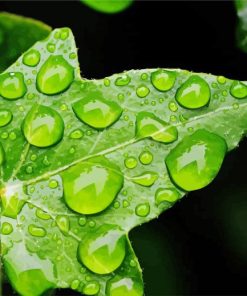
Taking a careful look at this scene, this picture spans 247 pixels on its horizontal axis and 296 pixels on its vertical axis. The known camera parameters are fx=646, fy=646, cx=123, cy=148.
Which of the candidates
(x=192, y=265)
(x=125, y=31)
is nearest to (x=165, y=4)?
(x=125, y=31)

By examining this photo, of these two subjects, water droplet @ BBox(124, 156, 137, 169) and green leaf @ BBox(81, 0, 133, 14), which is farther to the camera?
green leaf @ BBox(81, 0, 133, 14)

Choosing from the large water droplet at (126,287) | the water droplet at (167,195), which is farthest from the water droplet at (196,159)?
the large water droplet at (126,287)

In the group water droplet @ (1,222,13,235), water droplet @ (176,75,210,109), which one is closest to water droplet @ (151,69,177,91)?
water droplet @ (176,75,210,109)

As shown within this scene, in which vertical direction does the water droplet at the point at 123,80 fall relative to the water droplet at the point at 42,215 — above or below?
above

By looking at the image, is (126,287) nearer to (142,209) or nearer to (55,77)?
(142,209)

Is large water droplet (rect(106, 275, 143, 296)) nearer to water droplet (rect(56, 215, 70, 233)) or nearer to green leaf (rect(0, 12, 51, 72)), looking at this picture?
water droplet (rect(56, 215, 70, 233))

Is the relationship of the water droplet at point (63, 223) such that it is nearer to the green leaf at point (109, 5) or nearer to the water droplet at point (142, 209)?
the water droplet at point (142, 209)
